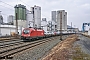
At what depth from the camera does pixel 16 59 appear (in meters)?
13.5

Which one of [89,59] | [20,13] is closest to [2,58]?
[89,59]

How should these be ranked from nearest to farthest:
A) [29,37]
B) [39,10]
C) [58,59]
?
[58,59] < [29,37] < [39,10]

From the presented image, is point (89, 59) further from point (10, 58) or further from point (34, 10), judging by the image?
point (34, 10)

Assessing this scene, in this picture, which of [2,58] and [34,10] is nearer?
[2,58]

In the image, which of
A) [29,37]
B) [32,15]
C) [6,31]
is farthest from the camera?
[6,31]

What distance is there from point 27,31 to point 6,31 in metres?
43.2

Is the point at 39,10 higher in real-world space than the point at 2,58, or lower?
higher

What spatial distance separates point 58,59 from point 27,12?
44159mm

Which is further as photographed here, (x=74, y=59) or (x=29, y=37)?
(x=29, y=37)

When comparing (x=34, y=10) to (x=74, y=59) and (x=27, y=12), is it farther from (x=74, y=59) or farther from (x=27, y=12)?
(x=74, y=59)

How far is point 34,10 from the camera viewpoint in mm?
58656

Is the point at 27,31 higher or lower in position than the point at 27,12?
lower

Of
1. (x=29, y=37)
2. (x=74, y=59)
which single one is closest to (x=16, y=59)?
(x=74, y=59)

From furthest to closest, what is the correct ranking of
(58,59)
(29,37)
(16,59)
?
(29,37), (16,59), (58,59)
